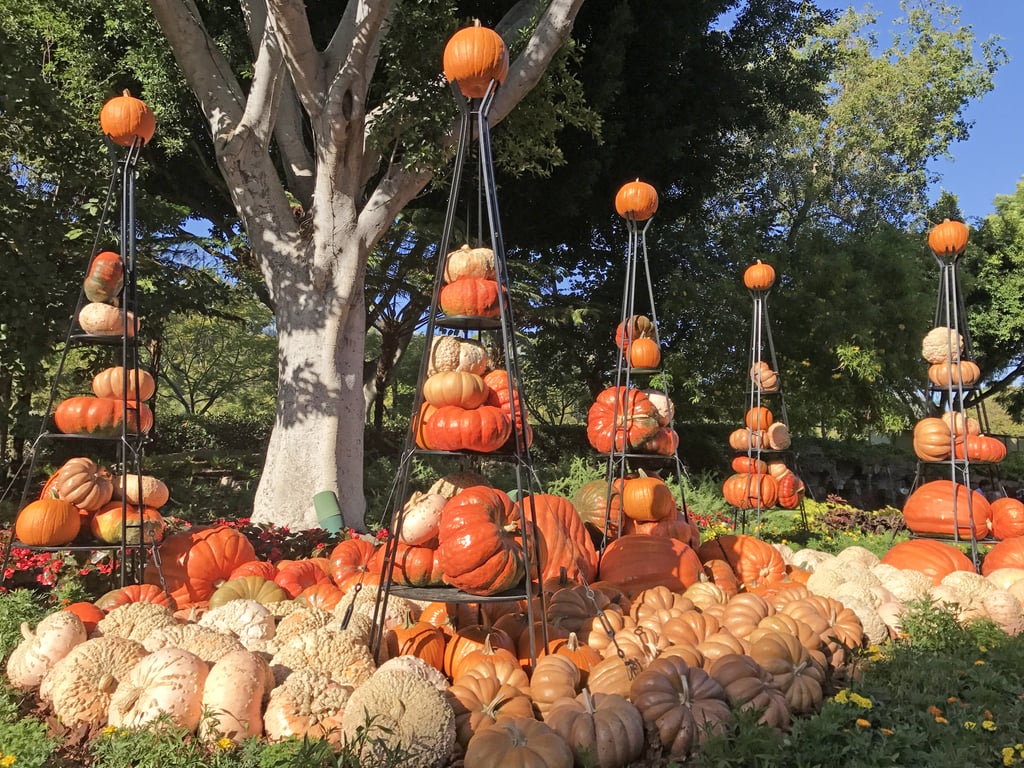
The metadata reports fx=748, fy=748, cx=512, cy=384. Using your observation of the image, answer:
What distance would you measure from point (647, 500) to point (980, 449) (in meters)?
3.06

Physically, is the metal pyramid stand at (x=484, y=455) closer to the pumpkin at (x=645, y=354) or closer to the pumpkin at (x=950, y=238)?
→ the pumpkin at (x=645, y=354)

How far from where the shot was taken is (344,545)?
5355 millimetres

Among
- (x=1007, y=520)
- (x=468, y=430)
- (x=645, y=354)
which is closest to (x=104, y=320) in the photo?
(x=468, y=430)

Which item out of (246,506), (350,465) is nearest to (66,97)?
(246,506)

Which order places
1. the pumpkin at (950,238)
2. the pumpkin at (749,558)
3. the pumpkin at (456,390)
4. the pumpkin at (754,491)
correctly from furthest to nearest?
the pumpkin at (754,491)
the pumpkin at (950,238)
the pumpkin at (749,558)
the pumpkin at (456,390)

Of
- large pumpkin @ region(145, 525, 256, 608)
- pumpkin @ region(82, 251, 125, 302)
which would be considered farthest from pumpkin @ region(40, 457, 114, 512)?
pumpkin @ region(82, 251, 125, 302)

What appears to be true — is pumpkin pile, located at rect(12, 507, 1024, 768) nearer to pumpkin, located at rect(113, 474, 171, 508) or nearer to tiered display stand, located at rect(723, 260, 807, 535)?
pumpkin, located at rect(113, 474, 171, 508)

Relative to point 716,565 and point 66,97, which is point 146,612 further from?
point 66,97

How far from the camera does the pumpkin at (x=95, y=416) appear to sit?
4879mm

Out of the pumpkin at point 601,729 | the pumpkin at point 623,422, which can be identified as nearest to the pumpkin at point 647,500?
the pumpkin at point 623,422

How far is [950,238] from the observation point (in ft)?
21.2

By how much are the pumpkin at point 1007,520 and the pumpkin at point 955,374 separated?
3.57ft

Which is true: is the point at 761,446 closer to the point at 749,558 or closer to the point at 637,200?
the point at 749,558

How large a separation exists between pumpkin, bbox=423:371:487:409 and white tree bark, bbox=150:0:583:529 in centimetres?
389
